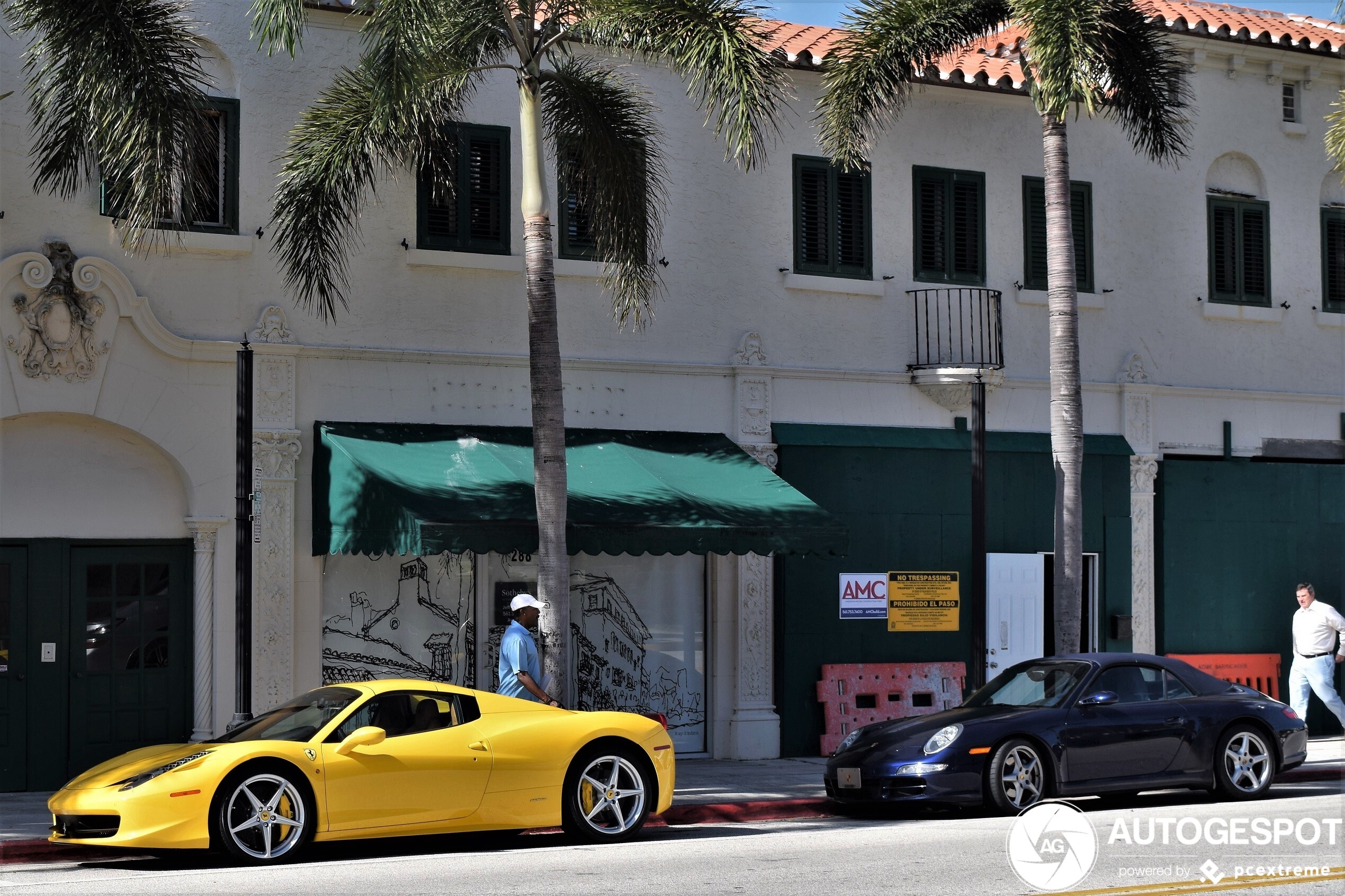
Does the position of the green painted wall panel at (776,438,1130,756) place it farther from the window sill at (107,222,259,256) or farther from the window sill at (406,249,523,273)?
the window sill at (107,222,259,256)

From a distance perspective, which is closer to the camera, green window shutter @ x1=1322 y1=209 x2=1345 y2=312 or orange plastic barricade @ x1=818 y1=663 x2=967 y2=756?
orange plastic barricade @ x1=818 y1=663 x2=967 y2=756

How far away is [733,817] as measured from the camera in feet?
43.5

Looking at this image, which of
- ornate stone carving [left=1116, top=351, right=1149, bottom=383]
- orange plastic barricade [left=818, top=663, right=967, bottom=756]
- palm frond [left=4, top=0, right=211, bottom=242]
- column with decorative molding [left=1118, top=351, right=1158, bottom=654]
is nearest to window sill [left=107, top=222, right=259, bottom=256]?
palm frond [left=4, top=0, right=211, bottom=242]

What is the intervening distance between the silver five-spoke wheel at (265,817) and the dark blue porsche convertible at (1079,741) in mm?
4822

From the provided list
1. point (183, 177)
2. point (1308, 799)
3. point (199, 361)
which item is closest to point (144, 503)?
point (199, 361)

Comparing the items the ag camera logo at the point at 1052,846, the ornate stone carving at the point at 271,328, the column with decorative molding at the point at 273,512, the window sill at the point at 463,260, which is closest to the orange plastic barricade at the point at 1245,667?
the ag camera logo at the point at 1052,846

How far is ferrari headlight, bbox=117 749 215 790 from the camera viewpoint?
397 inches

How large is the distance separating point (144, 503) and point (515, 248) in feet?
15.2

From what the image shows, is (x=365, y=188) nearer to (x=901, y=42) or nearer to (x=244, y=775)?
(x=901, y=42)

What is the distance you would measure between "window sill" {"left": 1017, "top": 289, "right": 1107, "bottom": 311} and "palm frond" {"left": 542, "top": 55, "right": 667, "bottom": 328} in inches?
215

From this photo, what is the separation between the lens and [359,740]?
10.4m

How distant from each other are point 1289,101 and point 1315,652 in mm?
7649

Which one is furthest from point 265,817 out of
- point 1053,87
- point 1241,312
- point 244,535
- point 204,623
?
point 1241,312

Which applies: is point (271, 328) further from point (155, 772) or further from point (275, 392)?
point (155, 772)
